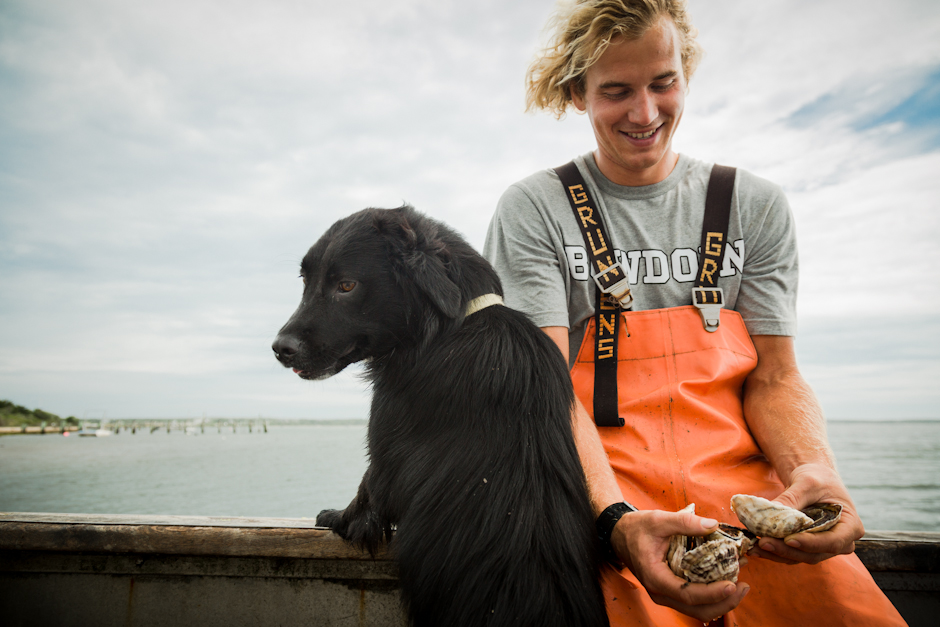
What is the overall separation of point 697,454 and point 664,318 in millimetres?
429

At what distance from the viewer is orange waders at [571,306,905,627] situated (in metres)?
1.24

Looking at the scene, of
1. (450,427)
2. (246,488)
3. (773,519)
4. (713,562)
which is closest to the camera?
(713,562)

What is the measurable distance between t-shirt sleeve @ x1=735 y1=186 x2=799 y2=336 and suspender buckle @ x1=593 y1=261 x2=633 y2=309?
437 millimetres

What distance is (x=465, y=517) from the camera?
1.21 metres

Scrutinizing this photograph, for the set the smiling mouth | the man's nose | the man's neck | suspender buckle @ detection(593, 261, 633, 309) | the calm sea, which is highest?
the man's nose

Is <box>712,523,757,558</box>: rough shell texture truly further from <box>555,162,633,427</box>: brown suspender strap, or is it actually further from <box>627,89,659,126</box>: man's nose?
<box>627,89,659,126</box>: man's nose

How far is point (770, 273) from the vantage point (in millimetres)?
1670

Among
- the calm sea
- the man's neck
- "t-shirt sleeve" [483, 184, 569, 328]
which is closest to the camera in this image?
"t-shirt sleeve" [483, 184, 569, 328]

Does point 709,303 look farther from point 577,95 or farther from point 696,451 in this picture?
point 577,95

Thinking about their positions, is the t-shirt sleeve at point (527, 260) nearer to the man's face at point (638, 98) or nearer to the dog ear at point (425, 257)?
the dog ear at point (425, 257)

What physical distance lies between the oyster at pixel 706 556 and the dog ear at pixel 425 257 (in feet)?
2.79

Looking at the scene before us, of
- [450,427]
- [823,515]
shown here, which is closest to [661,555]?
[823,515]

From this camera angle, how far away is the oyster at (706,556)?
0.97 metres

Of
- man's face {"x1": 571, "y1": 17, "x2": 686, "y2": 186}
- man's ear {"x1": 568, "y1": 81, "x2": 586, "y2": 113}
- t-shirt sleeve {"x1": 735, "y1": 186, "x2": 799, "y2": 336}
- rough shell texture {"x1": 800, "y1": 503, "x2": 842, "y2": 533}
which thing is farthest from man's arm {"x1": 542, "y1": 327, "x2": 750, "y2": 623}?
man's ear {"x1": 568, "y1": 81, "x2": 586, "y2": 113}
